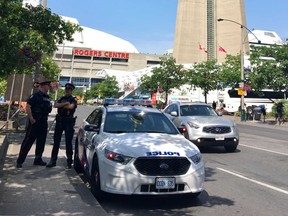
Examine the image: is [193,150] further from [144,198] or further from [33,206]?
[33,206]

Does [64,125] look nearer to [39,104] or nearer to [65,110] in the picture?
[65,110]

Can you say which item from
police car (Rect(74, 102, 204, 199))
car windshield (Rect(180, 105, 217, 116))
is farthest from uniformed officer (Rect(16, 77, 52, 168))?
car windshield (Rect(180, 105, 217, 116))

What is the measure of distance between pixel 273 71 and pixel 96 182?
28.2 metres

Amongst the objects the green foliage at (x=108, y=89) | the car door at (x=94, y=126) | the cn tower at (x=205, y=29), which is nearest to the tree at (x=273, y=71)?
the car door at (x=94, y=126)

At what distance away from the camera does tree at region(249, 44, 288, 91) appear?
3188 cm

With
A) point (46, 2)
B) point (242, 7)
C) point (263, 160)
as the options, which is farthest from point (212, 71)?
point (242, 7)

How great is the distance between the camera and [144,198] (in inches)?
265

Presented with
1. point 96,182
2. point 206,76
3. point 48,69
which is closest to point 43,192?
point 96,182

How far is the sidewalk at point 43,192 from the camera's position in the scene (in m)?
5.46

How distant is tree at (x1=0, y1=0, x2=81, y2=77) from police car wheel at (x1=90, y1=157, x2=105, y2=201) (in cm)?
395

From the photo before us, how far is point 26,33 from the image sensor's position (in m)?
11.3

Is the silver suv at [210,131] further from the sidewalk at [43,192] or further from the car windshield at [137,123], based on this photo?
the sidewalk at [43,192]

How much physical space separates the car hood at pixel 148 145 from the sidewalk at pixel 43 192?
2.99ft

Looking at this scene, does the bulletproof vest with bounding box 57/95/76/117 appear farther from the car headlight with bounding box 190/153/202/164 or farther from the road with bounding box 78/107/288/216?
the car headlight with bounding box 190/153/202/164
